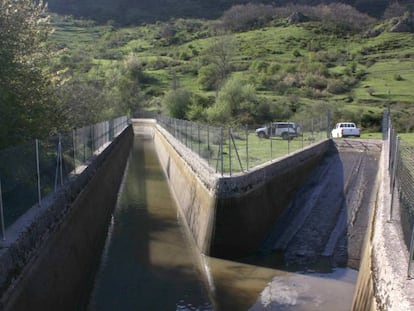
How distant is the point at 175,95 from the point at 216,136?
4832cm

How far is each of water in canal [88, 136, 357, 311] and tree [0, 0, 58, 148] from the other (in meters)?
5.10

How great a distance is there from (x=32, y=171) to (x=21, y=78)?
260 inches

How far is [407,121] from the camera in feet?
147

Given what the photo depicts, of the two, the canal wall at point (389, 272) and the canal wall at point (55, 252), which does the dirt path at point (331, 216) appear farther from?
the canal wall at point (389, 272)

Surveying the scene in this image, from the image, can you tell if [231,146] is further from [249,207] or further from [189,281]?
[189,281]

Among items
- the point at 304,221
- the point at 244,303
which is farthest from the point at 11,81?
the point at 304,221

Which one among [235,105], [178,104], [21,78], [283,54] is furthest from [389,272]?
[283,54]

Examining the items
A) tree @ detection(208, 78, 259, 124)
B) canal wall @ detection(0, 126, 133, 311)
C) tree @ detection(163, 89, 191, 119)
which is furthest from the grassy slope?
canal wall @ detection(0, 126, 133, 311)

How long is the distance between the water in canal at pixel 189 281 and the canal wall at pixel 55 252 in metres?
0.72

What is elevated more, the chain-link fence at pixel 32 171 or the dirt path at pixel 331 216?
the chain-link fence at pixel 32 171

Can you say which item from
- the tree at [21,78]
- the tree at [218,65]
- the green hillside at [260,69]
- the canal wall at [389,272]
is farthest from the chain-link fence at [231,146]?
the tree at [218,65]

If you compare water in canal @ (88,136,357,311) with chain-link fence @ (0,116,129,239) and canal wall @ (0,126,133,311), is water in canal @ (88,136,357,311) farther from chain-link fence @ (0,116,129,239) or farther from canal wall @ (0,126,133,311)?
chain-link fence @ (0,116,129,239)

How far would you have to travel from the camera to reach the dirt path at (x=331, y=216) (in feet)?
57.8

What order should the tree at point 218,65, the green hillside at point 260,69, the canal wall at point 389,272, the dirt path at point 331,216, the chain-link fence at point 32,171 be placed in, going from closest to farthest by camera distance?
the canal wall at point 389,272
the chain-link fence at point 32,171
the dirt path at point 331,216
the green hillside at point 260,69
the tree at point 218,65
